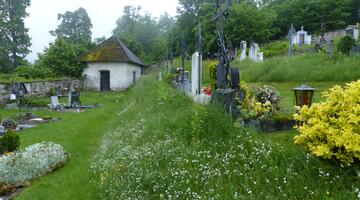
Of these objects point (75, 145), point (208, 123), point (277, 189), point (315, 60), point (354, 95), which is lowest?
point (75, 145)

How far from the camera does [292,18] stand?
1863 inches

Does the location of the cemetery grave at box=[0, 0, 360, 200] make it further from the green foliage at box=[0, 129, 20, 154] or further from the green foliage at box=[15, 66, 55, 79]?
the green foliage at box=[15, 66, 55, 79]

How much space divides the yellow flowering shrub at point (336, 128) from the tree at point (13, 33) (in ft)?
148

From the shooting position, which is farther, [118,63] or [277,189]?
[118,63]

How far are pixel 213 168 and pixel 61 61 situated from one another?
98.8ft

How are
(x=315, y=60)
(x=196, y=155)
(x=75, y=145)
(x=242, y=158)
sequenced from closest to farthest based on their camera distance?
(x=242, y=158), (x=196, y=155), (x=75, y=145), (x=315, y=60)

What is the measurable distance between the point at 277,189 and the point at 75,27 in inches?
2536

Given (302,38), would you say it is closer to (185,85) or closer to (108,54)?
(108,54)

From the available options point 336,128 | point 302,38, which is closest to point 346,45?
point 336,128

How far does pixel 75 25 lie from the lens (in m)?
63.4

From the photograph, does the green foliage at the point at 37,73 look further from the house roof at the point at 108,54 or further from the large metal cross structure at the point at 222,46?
the large metal cross structure at the point at 222,46

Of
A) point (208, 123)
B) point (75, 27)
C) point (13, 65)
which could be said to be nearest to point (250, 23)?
point (13, 65)

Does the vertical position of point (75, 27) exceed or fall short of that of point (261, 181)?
it exceeds it

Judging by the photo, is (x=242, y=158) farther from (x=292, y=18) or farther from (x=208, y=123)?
(x=292, y=18)
